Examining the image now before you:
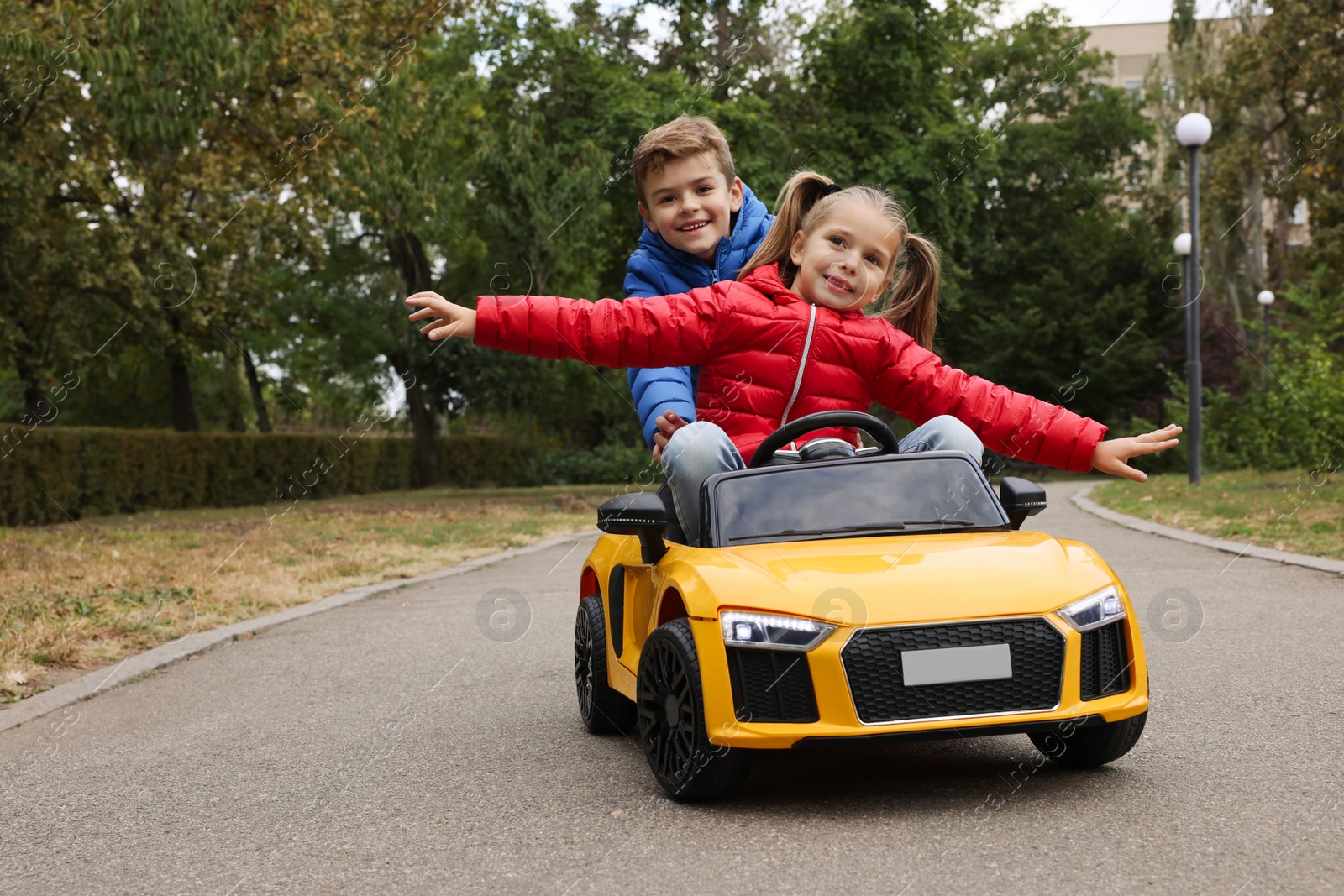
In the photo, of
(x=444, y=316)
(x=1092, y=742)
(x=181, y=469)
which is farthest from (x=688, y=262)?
(x=181, y=469)

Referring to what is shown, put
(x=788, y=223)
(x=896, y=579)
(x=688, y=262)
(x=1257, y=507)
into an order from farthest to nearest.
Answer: (x=1257, y=507), (x=688, y=262), (x=788, y=223), (x=896, y=579)

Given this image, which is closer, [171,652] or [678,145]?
[678,145]

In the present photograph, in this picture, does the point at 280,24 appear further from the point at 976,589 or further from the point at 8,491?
the point at 976,589

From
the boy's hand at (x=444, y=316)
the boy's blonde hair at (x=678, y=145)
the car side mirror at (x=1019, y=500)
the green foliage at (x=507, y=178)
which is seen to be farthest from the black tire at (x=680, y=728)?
the green foliage at (x=507, y=178)

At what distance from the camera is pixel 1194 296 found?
2234 centimetres

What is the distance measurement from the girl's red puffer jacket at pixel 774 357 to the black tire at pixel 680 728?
975 mm

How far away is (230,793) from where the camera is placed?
472 centimetres

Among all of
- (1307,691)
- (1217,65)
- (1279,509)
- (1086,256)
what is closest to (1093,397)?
(1086,256)

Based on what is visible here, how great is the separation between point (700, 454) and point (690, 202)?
4.91 feet

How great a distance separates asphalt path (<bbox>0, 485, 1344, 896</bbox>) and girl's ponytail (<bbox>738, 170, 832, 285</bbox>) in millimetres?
1805

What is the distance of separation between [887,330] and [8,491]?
18.0m

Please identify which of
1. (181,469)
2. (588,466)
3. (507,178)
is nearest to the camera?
(507,178)

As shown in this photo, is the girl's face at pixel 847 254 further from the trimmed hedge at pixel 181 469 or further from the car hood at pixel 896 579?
the trimmed hedge at pixel 181 469

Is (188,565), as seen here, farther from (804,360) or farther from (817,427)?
(817,427)
